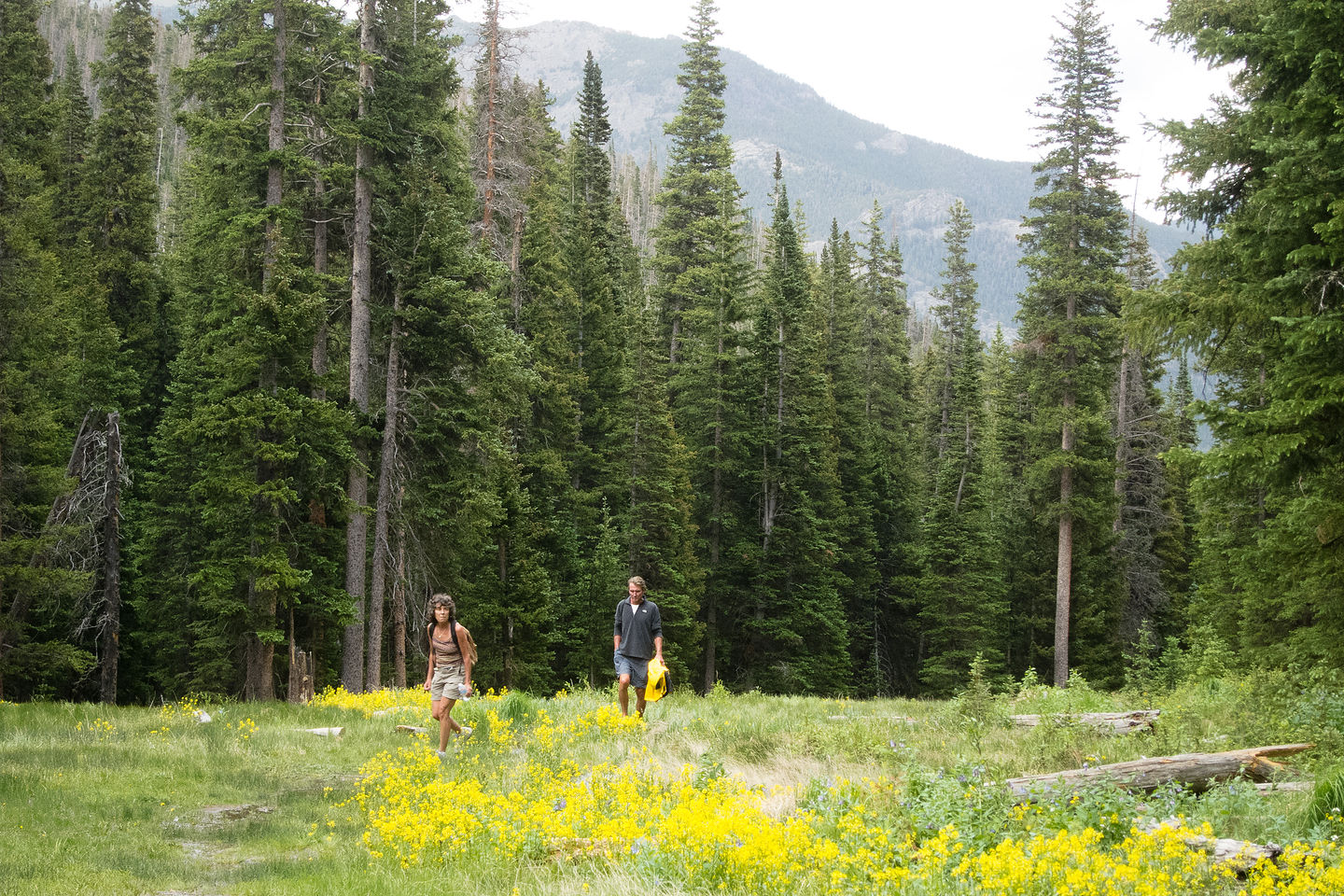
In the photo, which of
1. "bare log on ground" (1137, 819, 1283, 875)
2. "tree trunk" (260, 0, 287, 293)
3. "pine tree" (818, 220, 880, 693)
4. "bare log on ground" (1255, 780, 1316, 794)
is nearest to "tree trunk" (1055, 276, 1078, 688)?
"pine tree" (818, 220, 880, 693)

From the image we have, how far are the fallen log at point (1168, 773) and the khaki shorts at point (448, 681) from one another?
20.5 ft

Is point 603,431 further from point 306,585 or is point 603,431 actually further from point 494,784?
point 494,784

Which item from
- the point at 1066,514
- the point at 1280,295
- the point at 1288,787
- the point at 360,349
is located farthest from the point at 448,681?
the point at 1066,514

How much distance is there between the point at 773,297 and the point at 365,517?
962 inches

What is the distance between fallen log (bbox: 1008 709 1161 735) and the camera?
35.1 feet

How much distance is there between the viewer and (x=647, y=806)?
650 cm

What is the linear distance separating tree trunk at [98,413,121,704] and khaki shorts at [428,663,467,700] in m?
15.1

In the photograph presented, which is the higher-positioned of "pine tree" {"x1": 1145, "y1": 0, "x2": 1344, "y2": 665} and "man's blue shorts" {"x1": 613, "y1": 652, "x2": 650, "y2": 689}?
"pine tree" {"x1": 1145, "y1": 0, "x2": 1344, "y2": 665}

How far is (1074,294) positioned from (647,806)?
27.1 metres

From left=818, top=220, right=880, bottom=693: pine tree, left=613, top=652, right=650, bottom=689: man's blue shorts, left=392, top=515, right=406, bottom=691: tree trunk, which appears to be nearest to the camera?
left=613, top=652, right=650, bottom=689: man's blue shorts

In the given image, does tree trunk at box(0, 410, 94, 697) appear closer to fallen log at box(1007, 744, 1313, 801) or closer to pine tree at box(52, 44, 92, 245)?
pine tree at box(52, 44, 92, 245)

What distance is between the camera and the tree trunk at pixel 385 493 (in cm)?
2083

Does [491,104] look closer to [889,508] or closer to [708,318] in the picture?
[708,318]

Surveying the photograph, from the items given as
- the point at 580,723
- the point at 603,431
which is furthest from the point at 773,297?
the point at 580,723
